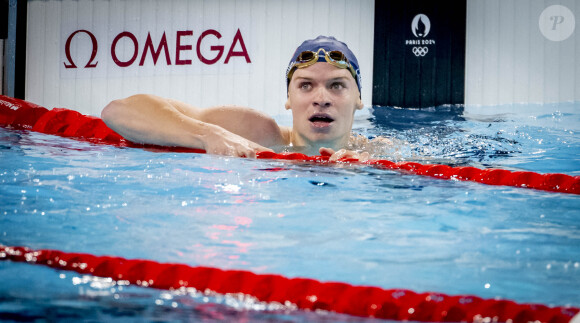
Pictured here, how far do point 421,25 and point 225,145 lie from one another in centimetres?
616

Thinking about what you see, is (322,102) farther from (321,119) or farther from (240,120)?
(240,120)

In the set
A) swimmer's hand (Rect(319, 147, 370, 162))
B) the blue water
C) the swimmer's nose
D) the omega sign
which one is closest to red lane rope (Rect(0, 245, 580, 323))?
the blue water

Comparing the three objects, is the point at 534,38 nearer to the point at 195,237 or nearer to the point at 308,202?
the point at 308,202

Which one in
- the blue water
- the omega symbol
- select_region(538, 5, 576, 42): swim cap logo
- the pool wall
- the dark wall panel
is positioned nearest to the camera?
the blue water

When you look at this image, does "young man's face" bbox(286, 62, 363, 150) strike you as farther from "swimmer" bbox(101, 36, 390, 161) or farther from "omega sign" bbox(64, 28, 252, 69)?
"omega sign" bbox(64, 28, 252, 69)

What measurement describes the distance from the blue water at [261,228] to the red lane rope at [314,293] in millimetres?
39

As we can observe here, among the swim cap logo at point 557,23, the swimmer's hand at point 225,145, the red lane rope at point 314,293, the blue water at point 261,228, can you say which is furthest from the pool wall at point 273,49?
the red lane rope at point 314,293

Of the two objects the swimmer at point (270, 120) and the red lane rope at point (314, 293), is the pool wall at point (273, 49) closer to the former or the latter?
the swimmer at point (270, 120)

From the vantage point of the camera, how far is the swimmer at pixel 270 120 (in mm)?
3213

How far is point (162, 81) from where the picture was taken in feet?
30.6

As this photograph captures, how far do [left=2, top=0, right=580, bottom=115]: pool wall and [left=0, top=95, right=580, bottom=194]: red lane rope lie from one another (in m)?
4.92

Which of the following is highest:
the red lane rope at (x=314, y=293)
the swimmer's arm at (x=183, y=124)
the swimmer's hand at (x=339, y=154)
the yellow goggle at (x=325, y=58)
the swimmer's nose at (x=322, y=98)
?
the yellow goggle at (x=325, y=58)

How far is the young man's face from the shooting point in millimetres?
3369

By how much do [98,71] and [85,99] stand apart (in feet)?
1.69
